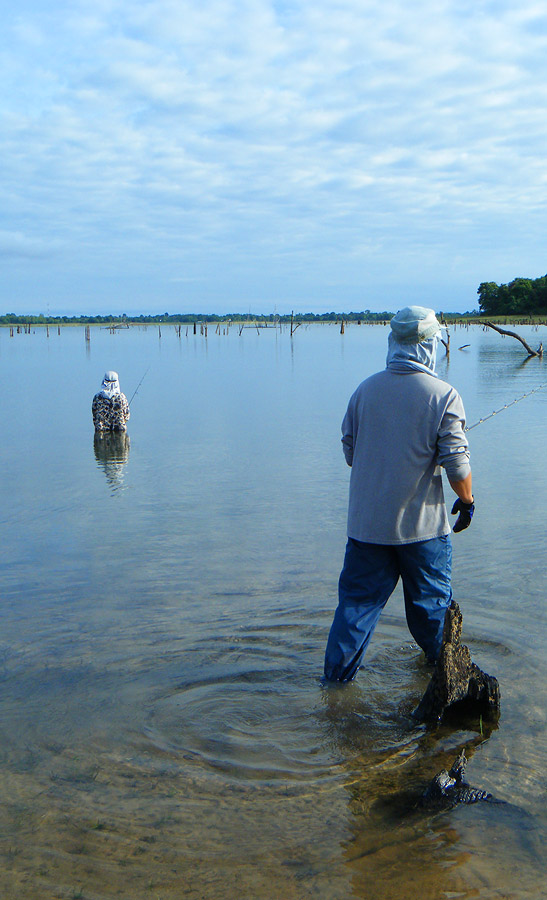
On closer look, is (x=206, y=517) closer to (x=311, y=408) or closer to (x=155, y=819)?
(x=155, y=819)

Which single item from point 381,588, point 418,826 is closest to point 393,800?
point 418,826

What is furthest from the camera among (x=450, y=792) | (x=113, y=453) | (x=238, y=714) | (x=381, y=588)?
(x=113, y=453)

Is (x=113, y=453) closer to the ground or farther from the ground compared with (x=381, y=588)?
closer to the ground

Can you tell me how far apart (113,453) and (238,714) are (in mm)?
10655

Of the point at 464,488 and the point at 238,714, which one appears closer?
the point at 464,488

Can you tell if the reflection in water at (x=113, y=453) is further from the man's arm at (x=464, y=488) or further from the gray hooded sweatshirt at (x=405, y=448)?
the man's arm at (x=464, y=488)

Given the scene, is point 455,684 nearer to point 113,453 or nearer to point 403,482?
point 403,482

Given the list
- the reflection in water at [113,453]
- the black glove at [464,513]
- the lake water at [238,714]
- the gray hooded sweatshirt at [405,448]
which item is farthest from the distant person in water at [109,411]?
the black glove at [464,513]

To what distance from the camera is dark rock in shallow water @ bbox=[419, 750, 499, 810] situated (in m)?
3.51

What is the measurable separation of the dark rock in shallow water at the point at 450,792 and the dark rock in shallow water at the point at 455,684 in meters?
0.57

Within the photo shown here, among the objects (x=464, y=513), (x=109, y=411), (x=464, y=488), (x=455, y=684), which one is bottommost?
(x=455, y=684)

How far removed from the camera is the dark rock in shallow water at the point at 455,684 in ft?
13.4

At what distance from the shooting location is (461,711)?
4344 millimetres

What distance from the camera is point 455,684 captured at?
13.7 ft
